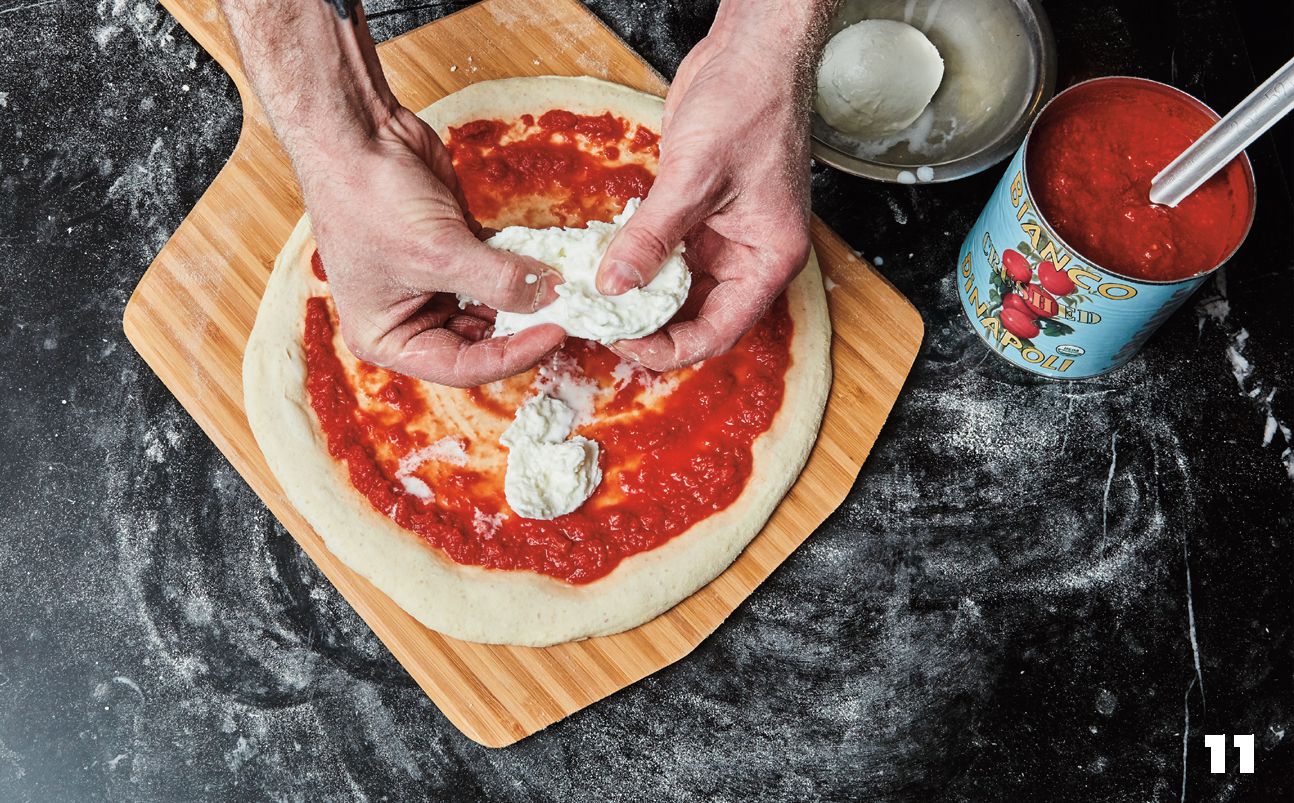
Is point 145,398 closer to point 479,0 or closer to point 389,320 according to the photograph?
point 389,320

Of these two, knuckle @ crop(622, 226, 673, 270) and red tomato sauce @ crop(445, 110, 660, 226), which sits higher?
knuckle @ crop(622, 226, 673, 270)

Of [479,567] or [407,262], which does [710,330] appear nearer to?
[407,262]

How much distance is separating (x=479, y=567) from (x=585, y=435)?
1.55 feet

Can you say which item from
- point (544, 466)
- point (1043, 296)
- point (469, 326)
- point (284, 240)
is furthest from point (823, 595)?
point (284, 240)

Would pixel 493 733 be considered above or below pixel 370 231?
below

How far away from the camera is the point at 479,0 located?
3010mm

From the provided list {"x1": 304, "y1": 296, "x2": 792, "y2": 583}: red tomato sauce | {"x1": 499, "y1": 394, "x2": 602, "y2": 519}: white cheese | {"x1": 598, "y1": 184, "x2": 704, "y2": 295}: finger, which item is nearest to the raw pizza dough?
{"x1": 304, "y1": 296, "x2": 792, "y2": 583}: red tomato sauce

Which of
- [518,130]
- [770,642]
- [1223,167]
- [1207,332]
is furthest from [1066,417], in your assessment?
[518,130]

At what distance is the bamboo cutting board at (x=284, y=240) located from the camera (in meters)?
2.54

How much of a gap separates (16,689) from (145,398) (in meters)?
0.91

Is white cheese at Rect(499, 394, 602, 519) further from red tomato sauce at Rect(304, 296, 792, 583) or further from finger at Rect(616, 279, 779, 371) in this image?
finger at Rect(616, 279, 779, 371)

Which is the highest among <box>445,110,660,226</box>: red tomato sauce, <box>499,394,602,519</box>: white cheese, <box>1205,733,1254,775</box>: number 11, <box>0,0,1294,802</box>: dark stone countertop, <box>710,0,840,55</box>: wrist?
<box>710,0,840,55</box>: wrist

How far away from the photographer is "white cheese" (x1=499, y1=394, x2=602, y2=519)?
8.19ft

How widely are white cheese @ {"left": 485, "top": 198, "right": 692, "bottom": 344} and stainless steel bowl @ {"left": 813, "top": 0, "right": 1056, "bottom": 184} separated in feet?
2.53
